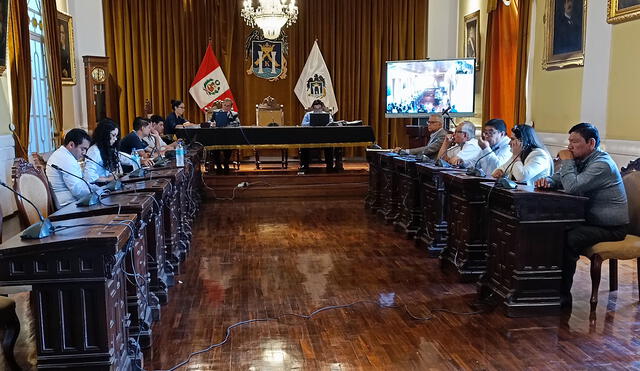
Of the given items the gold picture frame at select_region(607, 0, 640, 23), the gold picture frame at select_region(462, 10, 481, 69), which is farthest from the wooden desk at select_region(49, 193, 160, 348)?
the gold picture frame at select_region(462, 10, 481, 69)

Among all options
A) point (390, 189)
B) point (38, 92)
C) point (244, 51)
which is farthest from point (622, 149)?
point (244, 51)

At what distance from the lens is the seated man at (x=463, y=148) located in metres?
5.32

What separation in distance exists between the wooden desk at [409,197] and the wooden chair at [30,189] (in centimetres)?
331

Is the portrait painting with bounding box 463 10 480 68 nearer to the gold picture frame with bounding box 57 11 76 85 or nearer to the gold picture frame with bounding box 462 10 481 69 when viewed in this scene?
the gold picture frame with bounding box 462 10 481 69

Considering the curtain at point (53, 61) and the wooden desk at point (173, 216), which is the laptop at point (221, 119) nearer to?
the curtain at point (53, 61)

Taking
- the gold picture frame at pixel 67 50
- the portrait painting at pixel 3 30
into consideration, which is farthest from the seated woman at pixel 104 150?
the gold picture frame at pixel 67 50

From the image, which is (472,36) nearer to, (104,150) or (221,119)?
(221,119)

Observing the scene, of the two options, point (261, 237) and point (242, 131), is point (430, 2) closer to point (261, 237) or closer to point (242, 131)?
point (242, 131)

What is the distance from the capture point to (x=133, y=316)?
3.21m

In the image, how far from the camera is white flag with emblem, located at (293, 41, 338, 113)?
12.1 m

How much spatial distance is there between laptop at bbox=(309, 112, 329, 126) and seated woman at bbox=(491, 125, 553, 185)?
5.37 m

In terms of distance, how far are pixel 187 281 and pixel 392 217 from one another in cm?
288

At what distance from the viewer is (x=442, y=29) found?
11.9 meters

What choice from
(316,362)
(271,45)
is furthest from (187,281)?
(271,45)
